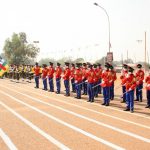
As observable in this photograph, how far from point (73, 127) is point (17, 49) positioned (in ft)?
324

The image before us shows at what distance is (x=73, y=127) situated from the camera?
11789 millimetres

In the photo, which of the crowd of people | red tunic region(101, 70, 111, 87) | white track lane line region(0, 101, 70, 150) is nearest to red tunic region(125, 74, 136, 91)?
the crowd of people

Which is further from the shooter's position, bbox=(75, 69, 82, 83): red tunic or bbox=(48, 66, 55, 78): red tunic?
bbox=(48, 66, 55, 78): red tunic

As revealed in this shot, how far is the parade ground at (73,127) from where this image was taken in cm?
929

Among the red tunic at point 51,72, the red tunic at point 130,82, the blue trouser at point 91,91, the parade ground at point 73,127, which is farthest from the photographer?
the red tunic at point 51,72

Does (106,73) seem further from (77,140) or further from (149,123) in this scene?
(77,140)

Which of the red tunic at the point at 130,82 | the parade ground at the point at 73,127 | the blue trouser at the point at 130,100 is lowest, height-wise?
the parade ground at the point at 73,127

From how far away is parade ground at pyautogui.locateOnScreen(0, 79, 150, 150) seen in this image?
30.5ft

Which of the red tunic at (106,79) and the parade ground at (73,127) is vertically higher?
the red tunic at (106,79)

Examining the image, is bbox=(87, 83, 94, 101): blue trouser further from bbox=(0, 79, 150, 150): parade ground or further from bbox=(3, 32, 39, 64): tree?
bbox=(3, 32, 39, 64): tree

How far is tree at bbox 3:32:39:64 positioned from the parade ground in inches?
3628

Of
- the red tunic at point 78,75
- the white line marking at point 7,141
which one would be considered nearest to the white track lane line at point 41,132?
the white line marking at point 7,141

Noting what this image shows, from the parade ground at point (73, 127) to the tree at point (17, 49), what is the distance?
92163mm

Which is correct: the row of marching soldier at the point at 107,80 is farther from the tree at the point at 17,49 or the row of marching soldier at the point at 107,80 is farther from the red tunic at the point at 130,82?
the tree at the point at 17,49
